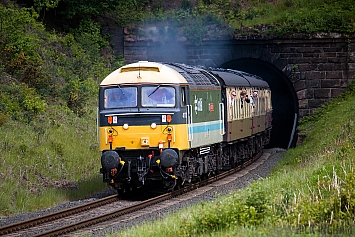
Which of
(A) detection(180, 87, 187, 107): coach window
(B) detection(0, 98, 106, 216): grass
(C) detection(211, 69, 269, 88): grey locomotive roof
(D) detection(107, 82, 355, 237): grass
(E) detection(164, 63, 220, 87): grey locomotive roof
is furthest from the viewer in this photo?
(C) detection(211, 69, 269, 88): grey locomotive roof

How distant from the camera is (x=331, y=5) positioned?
118 ft

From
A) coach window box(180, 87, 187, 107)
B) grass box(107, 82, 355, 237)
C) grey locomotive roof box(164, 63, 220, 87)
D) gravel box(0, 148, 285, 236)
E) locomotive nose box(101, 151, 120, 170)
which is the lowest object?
gravel box(0, 148, 285, 236)

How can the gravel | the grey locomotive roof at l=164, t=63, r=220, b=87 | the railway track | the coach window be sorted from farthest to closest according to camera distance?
the grey locomotive roof at l=164, t=63, r=220, b=87 → the coach window → the gravel → the railway track

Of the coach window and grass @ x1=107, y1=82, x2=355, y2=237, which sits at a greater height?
the coach window

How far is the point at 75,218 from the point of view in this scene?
47.2 feet

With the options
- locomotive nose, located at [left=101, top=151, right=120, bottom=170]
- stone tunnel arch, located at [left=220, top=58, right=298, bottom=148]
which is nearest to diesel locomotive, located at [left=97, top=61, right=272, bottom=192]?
locomotive nose, located at [left=101, top=151, right=120, bottom=170]

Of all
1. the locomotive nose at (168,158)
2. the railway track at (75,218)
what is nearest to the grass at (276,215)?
the railway track at (75,218)

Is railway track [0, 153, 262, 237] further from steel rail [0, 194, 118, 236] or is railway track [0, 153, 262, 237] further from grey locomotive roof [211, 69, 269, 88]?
grey locomotive roof [211, 69, 269, 88]

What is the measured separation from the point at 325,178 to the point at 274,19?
23.2 metres

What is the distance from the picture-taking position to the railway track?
41.8ft

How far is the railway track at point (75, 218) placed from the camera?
12750 millimetres

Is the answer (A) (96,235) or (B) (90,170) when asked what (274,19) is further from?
(A) (96,235)

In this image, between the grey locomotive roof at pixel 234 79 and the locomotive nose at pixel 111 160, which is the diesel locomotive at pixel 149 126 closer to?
the locomotive nose at pixel 111 160

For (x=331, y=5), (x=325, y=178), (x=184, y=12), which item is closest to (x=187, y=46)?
(x=184, y=12)
